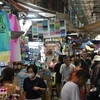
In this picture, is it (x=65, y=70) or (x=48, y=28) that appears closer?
(x=65, y=70)

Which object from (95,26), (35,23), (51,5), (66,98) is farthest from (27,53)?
(51,5)

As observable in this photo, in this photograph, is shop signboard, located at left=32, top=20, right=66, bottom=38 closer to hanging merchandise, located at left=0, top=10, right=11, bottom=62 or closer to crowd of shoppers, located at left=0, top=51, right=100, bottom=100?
crowd of shoppers, located at left=0, top=51, right=100, bottom=100

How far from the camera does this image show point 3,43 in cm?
677

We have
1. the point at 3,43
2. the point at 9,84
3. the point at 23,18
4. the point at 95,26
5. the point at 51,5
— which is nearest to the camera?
the point at 9,84

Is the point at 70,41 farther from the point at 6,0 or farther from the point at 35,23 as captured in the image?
the point at 6,0

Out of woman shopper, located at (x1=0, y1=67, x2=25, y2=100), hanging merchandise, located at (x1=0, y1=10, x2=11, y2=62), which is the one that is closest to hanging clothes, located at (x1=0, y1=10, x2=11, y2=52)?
hanging merchandise, located at (x1=0, y1=10, x2=11, y2=62)

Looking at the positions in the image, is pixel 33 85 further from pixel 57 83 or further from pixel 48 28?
pixel 48 28

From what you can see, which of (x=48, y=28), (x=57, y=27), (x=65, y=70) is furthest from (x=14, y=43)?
(x=57, y=27)

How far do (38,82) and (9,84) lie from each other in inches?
104

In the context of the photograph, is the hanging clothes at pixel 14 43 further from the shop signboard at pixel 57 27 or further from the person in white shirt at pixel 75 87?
the shop signboard at pixel 57 27

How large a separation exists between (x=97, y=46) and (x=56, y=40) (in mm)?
14292

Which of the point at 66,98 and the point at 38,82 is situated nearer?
the point at 66,98

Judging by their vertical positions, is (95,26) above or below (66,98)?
above

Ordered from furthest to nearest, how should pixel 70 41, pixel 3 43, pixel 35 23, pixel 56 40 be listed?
pixel 70 41, pixel 56 40, pixel 35 23, pixel 3 43
